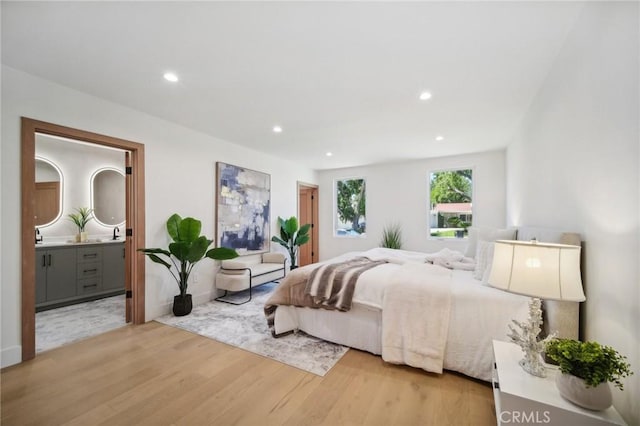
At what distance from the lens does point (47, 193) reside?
4180 millimetres

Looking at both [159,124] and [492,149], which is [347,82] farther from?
[492,149]

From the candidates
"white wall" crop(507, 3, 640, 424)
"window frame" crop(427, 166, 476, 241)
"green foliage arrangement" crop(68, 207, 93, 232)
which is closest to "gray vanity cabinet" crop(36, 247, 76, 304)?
"green foliage arrangement" crop(68, 207, 93, 232)

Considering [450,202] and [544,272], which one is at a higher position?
[450,202]

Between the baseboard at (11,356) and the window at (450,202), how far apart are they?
590 cm

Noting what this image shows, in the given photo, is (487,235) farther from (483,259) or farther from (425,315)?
(425,315)

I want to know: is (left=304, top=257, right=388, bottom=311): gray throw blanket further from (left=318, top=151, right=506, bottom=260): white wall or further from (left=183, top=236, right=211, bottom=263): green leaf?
(left=318, top=151, right=506, bottom=260): white wall

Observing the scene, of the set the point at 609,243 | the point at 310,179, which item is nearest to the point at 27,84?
the point at 609,243

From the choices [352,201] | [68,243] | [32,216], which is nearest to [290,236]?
[352,201]

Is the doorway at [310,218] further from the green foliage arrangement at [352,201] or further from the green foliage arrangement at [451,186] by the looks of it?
the green foliage arrangement at [451,186]

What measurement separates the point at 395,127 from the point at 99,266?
16.4ft

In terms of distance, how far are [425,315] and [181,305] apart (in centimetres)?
291

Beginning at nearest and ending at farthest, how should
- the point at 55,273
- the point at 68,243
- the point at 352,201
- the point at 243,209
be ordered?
the point at 55,273 → the point at 68,243 → the point at 243,209 → the point at 352,201

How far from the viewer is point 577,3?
1.50 metres

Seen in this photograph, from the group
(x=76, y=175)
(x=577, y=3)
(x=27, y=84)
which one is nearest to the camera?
(x=577, y=3)
